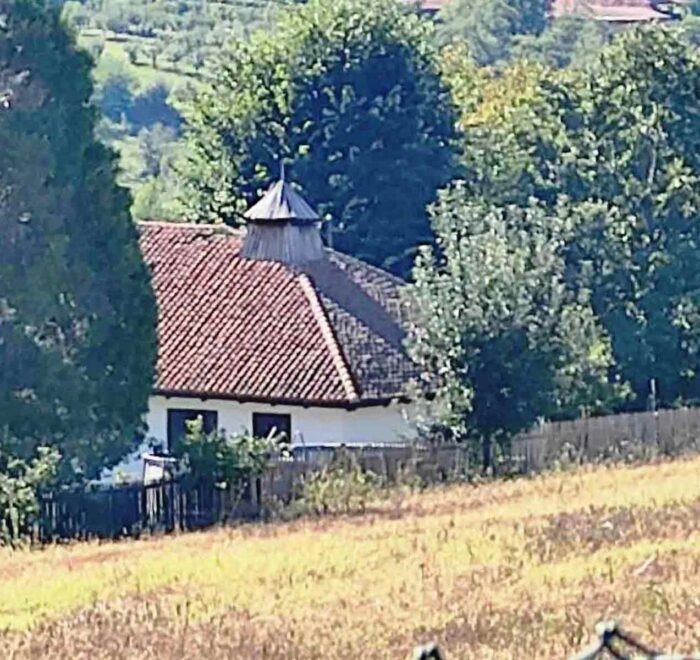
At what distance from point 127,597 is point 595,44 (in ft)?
389

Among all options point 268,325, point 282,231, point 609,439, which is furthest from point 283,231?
point 609,439

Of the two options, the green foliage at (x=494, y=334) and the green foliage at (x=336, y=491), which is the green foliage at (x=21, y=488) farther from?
the green foliage at (x=494, y=334)

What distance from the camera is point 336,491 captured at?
2989 centimetres

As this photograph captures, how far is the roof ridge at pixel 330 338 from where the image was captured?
39312mm

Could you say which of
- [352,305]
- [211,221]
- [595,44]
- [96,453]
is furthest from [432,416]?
[595,44]

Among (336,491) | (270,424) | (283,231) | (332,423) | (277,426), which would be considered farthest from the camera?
(283,231)

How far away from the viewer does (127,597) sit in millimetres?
17312

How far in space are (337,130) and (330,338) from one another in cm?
1286

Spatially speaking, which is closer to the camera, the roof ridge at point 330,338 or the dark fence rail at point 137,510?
the dark fence rail at point 137,510

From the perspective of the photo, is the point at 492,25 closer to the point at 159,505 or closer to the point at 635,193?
the point at 635,193

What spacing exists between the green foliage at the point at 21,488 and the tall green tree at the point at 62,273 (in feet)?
1.09

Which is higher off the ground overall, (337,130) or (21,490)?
(337,130)

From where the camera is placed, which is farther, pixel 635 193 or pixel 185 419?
pixel 635 193

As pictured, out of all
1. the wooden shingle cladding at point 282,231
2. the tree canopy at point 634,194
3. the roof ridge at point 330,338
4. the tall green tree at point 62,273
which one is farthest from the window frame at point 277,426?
the tall green tree at point 62,273
